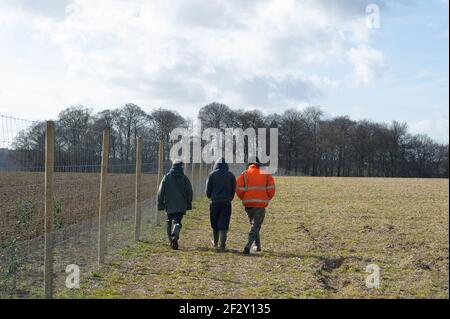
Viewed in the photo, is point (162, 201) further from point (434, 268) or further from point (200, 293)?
point (434, 268)

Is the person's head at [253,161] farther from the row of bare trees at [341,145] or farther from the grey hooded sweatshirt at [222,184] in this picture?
the row of bare trees at [341,145]

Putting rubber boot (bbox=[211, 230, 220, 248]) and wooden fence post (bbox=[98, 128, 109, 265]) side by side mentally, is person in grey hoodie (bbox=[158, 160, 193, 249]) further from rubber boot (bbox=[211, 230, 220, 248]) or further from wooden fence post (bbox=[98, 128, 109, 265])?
wooden fence post (bbox=[98, 128, 109, 265])

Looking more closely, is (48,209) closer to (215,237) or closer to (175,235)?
(175,235)

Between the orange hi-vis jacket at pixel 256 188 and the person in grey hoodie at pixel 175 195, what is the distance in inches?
45.5

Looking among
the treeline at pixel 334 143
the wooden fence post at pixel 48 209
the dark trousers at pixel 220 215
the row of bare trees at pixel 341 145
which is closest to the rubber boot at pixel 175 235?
the dark trousers at pixel 220 215

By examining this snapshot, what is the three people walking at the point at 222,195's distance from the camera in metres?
11.2

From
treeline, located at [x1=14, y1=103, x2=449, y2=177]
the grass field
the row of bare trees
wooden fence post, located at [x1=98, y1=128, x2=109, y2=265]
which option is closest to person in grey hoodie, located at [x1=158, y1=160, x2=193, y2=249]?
the grass field

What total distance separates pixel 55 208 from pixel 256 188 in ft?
13.6

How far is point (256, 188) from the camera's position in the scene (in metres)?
11.2

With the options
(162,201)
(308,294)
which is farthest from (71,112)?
(308,294)

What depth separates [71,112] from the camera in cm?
3434

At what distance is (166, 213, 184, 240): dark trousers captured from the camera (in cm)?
1129

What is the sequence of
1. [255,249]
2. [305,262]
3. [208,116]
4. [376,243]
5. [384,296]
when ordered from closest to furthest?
[384,296], [305,262], [255,249], [376,243], [208,116]
